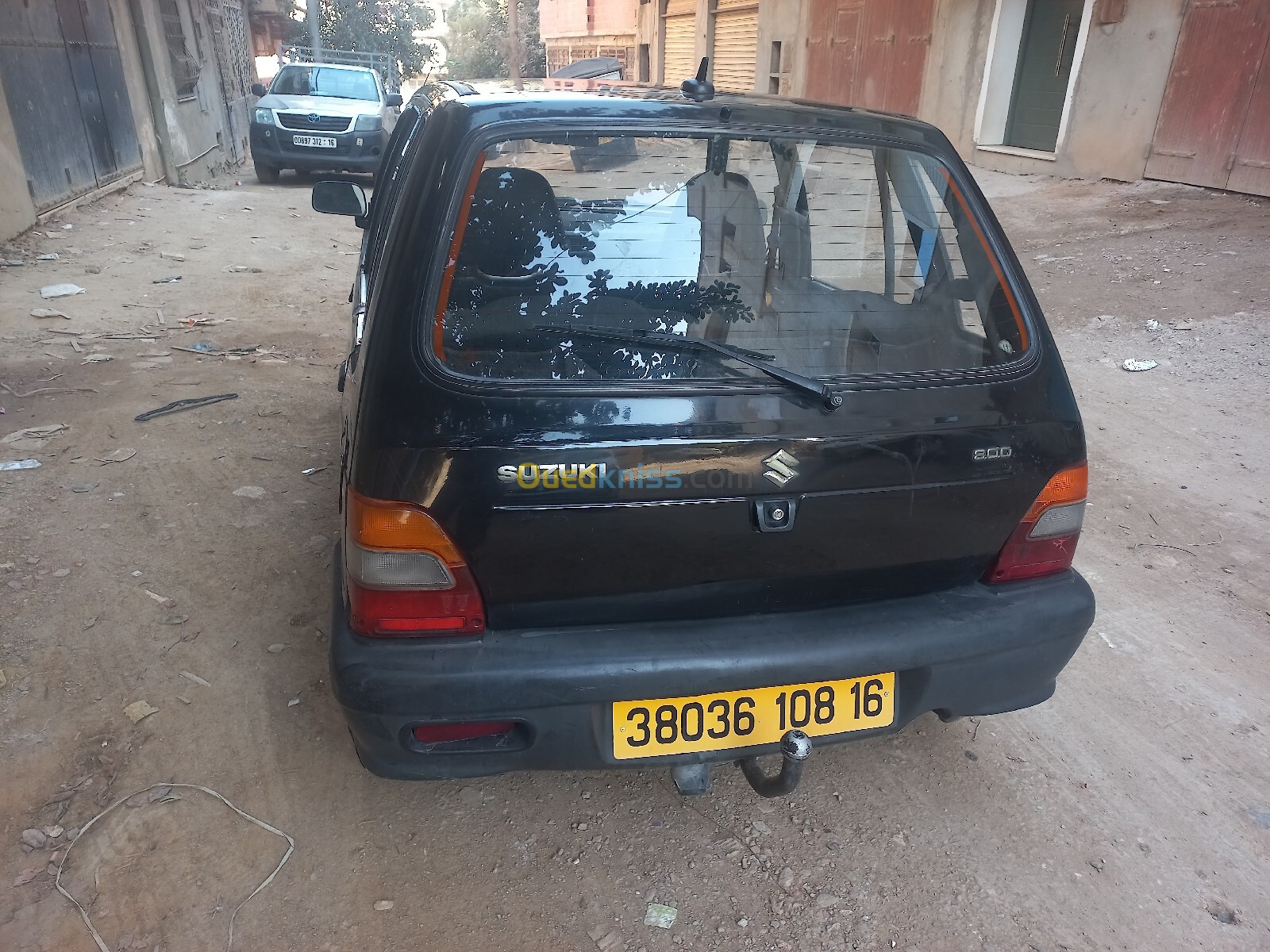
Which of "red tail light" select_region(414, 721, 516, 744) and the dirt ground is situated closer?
"red tail light" select_region(414, 721, 516, 744)

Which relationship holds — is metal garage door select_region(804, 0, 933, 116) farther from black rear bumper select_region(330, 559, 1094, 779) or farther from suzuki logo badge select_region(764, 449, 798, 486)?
suzuki logo badge select_region(764, 449, 798, 486)

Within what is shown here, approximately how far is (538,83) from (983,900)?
2.37m

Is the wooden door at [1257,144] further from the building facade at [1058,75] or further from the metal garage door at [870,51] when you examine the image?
the metal garage door at [870,51]

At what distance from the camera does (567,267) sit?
1.87 meters

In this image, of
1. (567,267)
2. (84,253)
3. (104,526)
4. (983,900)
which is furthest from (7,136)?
(983,900)

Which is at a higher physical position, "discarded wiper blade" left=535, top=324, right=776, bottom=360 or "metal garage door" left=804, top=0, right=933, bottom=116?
"metal garage door" left=804, top=0, right=933, bottom=116

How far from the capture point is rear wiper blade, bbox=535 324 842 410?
178 cm

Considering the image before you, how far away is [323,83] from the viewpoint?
43.4 ft

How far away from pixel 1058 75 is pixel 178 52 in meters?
12.7

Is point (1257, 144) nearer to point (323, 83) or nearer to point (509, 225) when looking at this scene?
point (509, 225)

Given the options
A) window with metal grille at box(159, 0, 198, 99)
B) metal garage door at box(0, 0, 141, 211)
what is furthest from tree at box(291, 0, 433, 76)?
metal garage door at box(0, 0, 141, 211)

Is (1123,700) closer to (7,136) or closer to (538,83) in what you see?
(538,83)

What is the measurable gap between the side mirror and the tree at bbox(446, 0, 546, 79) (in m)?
32.9

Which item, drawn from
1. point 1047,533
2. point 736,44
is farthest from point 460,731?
point 736,44
